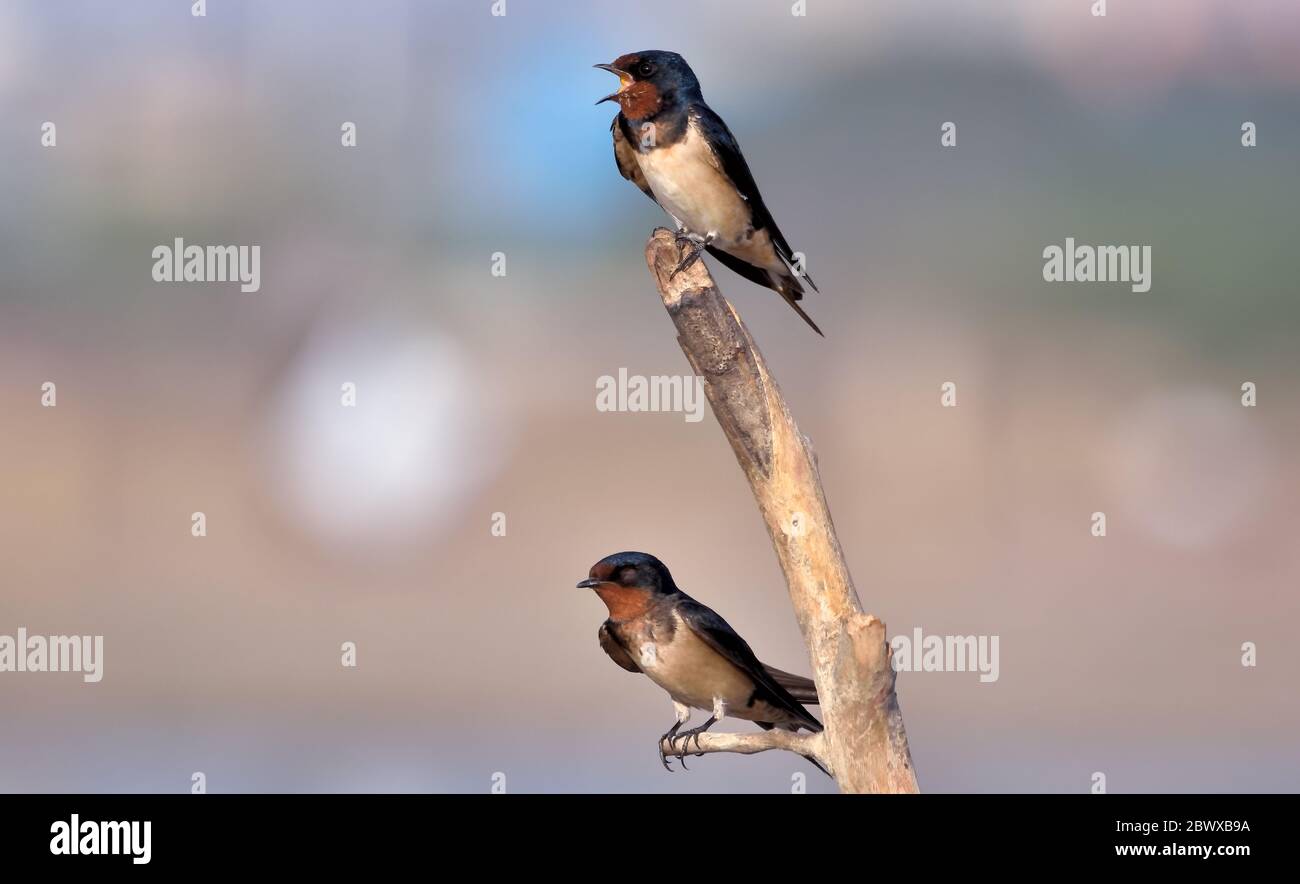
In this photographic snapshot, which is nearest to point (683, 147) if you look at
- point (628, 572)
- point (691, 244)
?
point (691, 244)

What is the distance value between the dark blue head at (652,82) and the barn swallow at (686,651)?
2047 mm

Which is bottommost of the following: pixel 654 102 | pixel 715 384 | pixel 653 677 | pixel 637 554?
pixel 653 677

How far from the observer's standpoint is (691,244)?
5227mm

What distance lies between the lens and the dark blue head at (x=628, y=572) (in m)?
5.08

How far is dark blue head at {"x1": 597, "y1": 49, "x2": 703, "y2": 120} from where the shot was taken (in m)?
5.56

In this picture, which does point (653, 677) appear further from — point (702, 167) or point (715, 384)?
point (702, 167)

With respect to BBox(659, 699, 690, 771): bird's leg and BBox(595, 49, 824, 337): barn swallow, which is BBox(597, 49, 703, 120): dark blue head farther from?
BBox(659, 699, 690, 771): bird's leg

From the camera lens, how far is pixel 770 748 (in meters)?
4.80

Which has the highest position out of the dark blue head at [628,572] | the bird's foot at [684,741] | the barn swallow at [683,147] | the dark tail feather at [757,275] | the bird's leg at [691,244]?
the barn swallow at [683,147]

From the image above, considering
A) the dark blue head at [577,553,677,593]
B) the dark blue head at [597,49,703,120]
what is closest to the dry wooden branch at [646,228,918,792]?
the dark blue head at [577,553,677,593]

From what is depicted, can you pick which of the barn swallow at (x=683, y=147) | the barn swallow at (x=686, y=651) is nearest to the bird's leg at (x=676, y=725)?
the barn swallow at (x=686, y=651)

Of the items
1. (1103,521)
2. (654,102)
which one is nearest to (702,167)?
(654,102)

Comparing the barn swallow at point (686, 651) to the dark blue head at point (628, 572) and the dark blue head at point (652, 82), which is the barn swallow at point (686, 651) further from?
the dark blue head at point (652, 82)

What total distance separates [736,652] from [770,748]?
0.40m
